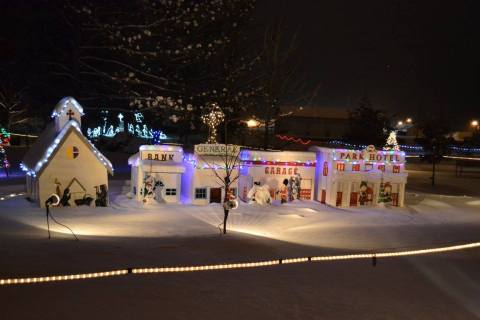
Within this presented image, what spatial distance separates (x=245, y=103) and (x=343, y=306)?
23.1 meters

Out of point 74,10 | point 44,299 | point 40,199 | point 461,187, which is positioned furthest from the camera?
point 461,187

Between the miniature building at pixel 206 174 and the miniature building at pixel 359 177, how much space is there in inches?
157

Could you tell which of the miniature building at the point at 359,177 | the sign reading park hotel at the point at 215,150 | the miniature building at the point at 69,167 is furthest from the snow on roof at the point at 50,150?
the miniature building at the point at 359,177

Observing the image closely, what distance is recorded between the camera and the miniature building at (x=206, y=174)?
768 inches

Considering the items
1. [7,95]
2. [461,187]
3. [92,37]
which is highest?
[92,37]

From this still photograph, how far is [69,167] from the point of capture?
17078 mm

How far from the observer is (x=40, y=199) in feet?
54.6

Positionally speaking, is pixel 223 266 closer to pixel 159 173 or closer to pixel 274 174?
pixel 159 173

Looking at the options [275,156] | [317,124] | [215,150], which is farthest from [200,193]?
[317,124]

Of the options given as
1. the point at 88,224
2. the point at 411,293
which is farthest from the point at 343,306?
the point at 88,224

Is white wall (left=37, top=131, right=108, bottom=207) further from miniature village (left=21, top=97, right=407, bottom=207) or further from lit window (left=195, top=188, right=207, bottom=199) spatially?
lit window (left=195, top=188, right=207, bottom=199)

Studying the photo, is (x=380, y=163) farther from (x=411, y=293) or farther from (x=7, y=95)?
(x=7, y=95)

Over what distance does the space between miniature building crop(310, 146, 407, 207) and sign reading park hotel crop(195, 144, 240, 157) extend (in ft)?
13.3

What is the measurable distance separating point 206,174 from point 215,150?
1.19 metres
